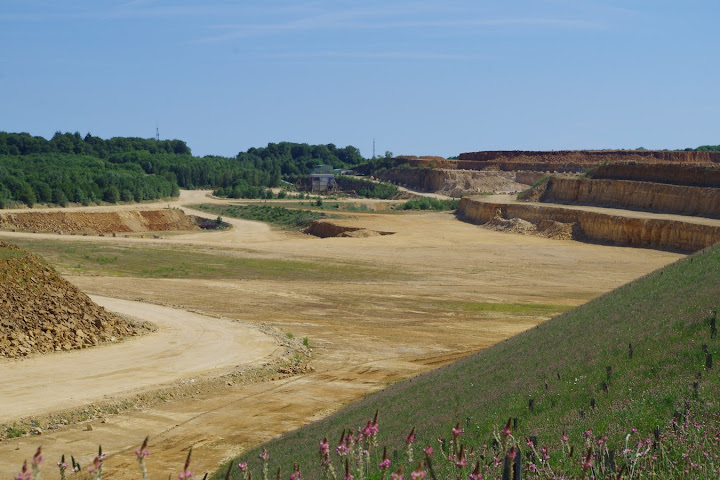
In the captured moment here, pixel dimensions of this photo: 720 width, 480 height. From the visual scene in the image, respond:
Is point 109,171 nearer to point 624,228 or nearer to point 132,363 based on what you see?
point 624,228

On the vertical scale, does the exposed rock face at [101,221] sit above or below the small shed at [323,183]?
below

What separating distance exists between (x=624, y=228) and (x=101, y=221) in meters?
44.1

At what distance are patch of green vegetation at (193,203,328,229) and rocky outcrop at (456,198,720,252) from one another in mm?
19295

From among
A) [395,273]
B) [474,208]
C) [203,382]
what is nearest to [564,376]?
[203,382]

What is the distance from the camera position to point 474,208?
8075 centimetres

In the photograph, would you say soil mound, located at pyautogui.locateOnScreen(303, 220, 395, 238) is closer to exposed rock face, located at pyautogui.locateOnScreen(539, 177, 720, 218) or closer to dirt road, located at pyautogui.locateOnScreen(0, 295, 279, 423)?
exposed rock face, located at pyautogui.locateOnScreen(539, 177, 720, 218)

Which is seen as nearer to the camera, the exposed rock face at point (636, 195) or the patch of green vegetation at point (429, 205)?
the exposed rock face at point (636, 195)

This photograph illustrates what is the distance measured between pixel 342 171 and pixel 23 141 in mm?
55876

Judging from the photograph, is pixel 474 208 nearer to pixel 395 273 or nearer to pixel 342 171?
pixel 395 273

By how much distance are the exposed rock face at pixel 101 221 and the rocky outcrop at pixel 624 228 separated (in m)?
30.8

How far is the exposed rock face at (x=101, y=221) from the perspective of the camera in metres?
69.0

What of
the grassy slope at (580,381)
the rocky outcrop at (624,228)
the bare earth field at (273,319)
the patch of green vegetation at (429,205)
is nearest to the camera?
the grassy slope at (580,381)

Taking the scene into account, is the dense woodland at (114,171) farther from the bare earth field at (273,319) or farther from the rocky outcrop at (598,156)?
the bare earth field at (273,319)

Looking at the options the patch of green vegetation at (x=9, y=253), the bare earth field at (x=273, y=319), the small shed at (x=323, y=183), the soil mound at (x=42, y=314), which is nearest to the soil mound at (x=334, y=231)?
the bare earth field at (x=273, y=319)
